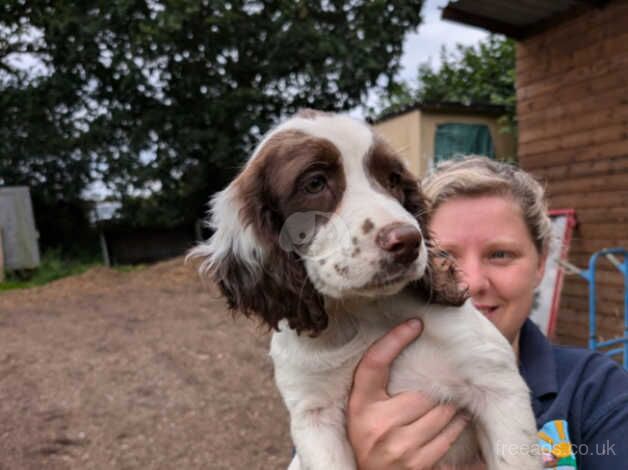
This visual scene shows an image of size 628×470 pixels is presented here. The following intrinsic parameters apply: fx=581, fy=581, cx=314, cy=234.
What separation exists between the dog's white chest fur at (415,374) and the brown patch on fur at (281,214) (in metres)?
0.13

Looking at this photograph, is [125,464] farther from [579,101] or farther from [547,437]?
[579,101]

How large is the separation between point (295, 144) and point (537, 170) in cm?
557

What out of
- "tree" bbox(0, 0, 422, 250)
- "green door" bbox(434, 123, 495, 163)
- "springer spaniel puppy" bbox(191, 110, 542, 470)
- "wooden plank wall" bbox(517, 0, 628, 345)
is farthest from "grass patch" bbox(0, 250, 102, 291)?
"springer spaniel puppy" bbox(191, 110, 542, 470)

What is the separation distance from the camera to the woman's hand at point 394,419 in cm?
168

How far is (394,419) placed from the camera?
5.60ft

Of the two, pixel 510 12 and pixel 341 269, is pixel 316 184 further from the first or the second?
pixel 510 12

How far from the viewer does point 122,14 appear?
11.2 m

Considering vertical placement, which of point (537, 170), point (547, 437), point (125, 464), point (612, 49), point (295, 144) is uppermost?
point (612, 49)

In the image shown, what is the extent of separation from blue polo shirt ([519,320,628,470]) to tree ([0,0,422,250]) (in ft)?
34.0

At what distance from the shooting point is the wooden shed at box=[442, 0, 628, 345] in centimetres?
546

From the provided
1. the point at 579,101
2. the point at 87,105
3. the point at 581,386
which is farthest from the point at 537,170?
the point at 87,105

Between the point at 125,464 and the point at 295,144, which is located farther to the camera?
the point at 125,464

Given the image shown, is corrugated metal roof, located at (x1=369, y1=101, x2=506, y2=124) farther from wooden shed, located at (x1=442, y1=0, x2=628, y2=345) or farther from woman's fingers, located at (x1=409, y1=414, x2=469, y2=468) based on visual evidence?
woman's fingers, located at (x1=409, y1=414, x2=469, y2=468)

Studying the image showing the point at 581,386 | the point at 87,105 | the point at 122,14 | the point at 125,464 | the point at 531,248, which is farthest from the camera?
the point at 87,105
